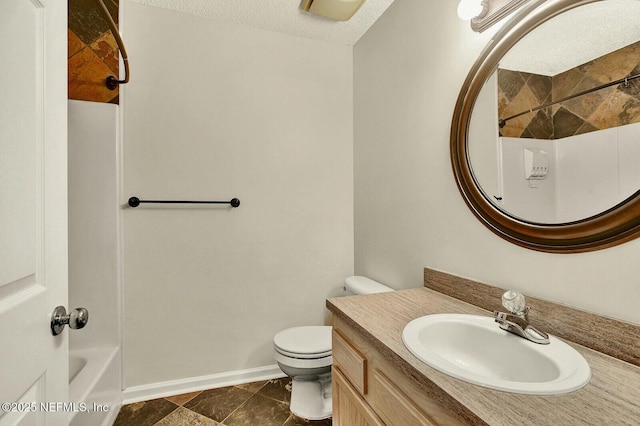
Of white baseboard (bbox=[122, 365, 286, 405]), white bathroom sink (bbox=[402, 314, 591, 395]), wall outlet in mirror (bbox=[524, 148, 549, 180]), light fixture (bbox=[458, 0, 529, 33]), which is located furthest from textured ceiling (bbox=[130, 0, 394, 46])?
white baseboard (bbox=[122, 365, 286, 405])

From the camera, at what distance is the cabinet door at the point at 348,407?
958 mm

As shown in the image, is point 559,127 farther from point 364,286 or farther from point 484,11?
point 364,286

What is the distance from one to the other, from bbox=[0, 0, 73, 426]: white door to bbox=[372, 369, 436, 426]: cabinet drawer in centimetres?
83

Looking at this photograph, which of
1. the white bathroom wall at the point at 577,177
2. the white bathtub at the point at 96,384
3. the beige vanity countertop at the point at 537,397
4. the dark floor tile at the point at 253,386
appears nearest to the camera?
the beige vanity countertop at the point at 537,397

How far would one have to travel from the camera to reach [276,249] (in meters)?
2.12

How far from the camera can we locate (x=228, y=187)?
2006mm

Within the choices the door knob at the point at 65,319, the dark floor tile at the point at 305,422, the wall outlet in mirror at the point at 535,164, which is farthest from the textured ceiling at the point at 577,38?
the dark floor tile at the point at 305,422

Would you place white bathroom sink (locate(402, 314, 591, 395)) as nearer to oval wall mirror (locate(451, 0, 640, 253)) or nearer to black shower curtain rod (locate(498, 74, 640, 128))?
oval wall mirror (locate(451, 0, 640, 253))

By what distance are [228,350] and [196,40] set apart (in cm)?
203

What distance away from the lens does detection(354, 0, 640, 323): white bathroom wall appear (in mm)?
888

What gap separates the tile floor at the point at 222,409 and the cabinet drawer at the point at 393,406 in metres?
0.92

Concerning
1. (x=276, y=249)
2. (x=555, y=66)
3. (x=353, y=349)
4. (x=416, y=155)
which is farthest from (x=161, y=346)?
(x=555, y=66)

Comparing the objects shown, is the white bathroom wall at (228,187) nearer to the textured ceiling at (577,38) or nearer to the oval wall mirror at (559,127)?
the oval wall mirror at (559,127)

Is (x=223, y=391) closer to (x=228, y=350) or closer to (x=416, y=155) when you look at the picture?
(x=228, y=350)
